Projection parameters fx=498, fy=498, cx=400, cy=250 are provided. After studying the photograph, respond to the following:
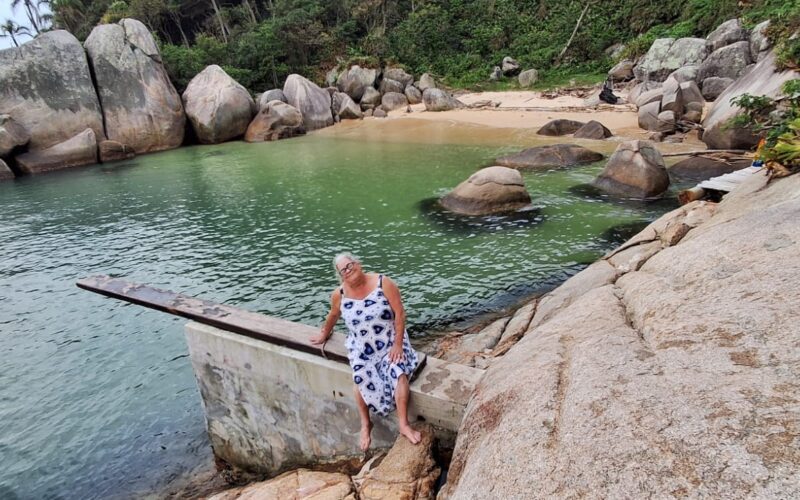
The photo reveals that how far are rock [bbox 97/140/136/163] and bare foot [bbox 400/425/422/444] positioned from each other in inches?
1101

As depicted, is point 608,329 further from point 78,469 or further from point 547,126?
point 547,126

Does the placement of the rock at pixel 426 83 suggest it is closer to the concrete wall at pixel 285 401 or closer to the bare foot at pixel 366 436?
the concrete wall at pixel 285 401

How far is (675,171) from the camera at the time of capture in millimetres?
15039

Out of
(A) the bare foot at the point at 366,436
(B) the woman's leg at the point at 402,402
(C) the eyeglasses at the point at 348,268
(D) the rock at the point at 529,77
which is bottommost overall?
(A) the bare foot at the point at 366,436

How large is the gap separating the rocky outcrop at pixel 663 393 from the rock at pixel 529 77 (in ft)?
99.5

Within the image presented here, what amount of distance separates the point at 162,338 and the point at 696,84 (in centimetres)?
2337

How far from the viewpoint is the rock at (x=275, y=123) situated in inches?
1157

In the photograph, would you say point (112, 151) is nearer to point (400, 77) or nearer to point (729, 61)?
point (400, 77)

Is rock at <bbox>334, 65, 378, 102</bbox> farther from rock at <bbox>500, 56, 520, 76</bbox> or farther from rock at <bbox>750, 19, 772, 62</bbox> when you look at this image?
rock at <bbox>750, 19, 772, 62</bbox>

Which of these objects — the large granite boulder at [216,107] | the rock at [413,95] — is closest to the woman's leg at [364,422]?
the large granite boulder at [216,107]

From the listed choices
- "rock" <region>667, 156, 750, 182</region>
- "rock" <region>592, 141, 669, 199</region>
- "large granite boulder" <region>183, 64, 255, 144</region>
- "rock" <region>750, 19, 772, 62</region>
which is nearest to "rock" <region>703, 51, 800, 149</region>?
"rock" <region>667, 156, 750, 182</region>

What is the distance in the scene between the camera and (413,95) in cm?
3466

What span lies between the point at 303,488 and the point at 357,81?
111ft

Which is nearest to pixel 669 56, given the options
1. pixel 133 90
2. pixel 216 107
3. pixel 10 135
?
pixel 216 107
